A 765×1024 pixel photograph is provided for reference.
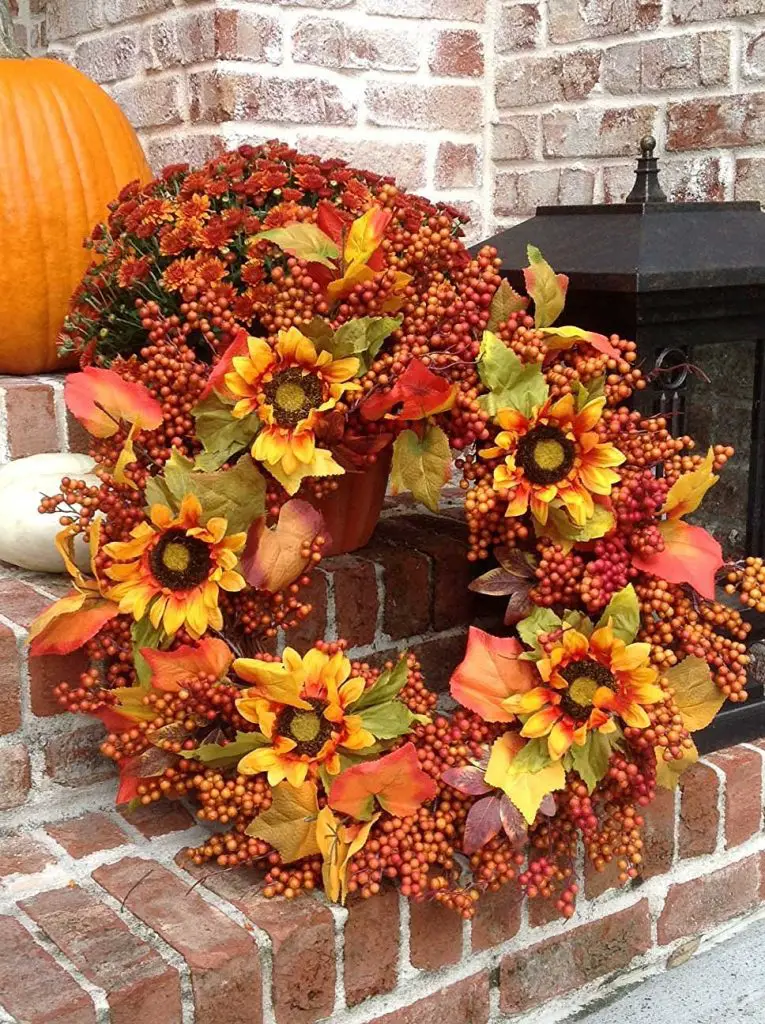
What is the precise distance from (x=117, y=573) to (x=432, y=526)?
0.56 m

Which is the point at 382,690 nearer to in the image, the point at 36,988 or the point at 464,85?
the point at 36,988

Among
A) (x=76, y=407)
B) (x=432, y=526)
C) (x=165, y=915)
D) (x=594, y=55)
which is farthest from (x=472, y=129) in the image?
(x=165, y=915)

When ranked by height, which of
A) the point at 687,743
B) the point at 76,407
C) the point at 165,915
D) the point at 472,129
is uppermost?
the point at 472,129

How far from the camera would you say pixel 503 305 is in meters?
1.12

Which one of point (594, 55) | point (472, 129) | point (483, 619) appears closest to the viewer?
point (483, 619)

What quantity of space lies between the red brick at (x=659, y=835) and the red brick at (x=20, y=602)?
0.70m

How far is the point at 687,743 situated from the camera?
1050 mm

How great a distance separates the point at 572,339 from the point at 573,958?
0.66m

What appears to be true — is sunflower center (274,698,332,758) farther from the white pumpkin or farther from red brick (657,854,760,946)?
red brick (657,854,760,946)

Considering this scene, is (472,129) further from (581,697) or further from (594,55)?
(581,697)

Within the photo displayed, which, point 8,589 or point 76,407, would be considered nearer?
point 76,407

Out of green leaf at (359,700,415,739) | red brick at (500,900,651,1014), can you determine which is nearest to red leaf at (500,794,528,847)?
green leaf at (359,700,415,739)

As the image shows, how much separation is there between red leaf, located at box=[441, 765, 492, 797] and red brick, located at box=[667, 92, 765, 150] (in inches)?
43.4

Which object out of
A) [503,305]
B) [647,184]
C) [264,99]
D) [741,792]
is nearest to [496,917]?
[741,792]
